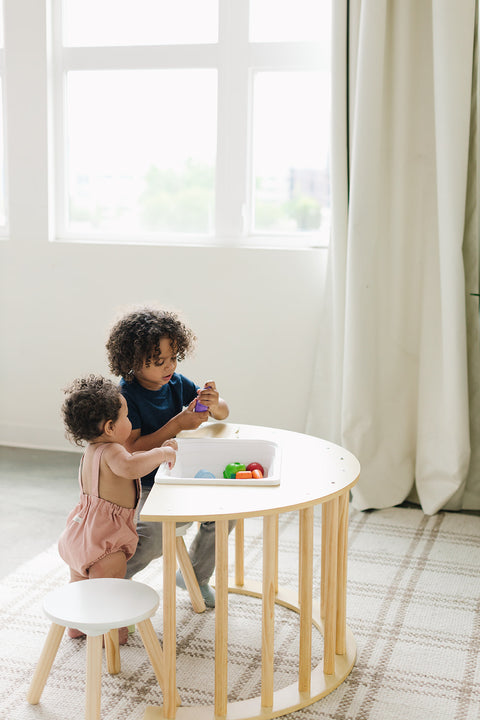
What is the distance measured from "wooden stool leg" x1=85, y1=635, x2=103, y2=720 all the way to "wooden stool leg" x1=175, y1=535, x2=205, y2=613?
0.51 metres

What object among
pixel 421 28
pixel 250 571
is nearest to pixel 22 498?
pixel 250 571

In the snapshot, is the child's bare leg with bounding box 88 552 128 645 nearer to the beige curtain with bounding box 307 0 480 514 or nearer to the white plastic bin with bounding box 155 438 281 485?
the white plastic bin with bounding box 155 438 281 485

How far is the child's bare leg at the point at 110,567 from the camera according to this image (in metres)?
1.64

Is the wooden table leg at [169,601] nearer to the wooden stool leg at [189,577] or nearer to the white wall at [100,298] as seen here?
the wooden stool leg at [189,577]

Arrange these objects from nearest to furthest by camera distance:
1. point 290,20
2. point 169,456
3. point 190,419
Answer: point 169,456, point 190,419, point 290,20

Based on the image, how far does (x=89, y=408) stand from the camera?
1582 mm

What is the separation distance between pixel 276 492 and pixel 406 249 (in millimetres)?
1500

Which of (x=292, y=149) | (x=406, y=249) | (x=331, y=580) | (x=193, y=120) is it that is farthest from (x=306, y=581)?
(x=193, y=120)

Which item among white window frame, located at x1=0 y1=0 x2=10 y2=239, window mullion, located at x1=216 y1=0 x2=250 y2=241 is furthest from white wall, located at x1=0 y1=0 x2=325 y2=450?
window mullion, located at x1=216 y1=0 x2=250 y2=241

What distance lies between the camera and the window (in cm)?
298

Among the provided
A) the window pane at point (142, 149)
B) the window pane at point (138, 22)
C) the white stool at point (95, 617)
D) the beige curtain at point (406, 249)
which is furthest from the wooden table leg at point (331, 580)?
the window pane at point (138, 22)

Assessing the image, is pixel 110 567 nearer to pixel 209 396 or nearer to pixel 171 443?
pixel 171 443

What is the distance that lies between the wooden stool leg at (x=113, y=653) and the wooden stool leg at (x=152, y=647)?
0.15 m

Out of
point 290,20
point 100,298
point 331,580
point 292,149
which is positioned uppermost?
point 290,20
